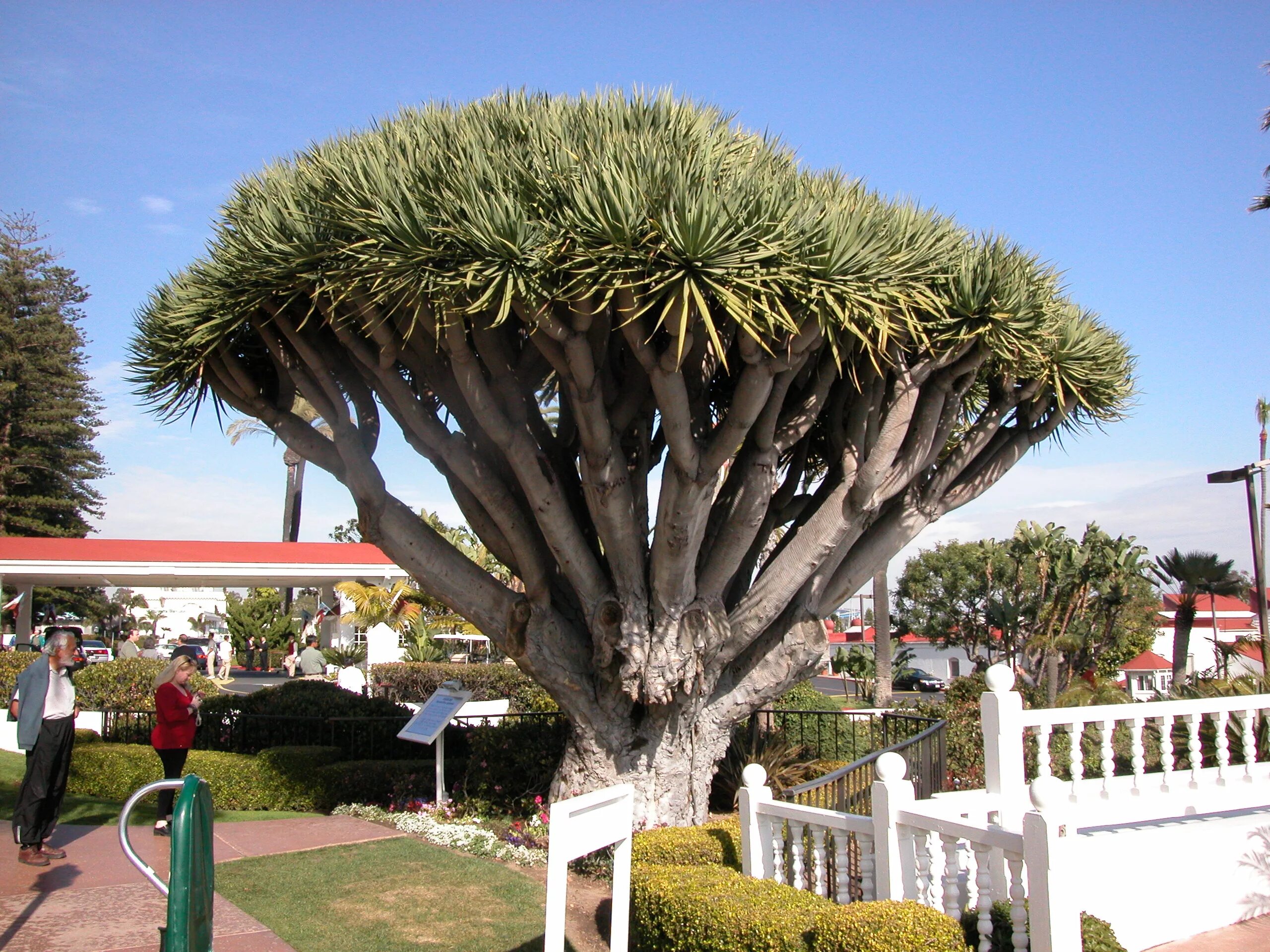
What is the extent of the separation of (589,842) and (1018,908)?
1851 mm

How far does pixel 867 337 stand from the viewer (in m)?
6.93

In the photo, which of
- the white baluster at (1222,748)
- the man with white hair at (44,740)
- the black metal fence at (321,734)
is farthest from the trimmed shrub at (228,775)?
the white baluster at (1222,748)

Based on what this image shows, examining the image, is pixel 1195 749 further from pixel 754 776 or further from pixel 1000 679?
pixel 754 776

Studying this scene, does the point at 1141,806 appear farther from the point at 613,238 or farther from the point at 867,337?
the point at 613,238

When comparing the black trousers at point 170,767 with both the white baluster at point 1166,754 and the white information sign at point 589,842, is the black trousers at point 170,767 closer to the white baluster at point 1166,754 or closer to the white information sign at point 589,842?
the white information sign at point 589,842

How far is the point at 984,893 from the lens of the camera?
444 cm

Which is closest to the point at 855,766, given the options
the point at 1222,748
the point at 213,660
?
the point at 1222,748

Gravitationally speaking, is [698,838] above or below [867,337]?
below

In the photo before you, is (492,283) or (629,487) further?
(629,487)

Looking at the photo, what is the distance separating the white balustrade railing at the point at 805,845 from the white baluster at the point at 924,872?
24 centimetres

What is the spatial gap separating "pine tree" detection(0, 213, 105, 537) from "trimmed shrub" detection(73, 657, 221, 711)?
101 feet

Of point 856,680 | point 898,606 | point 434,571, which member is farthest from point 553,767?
point 898,606

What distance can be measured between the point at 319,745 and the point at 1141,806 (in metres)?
8.06

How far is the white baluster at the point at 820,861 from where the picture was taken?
215 inches
